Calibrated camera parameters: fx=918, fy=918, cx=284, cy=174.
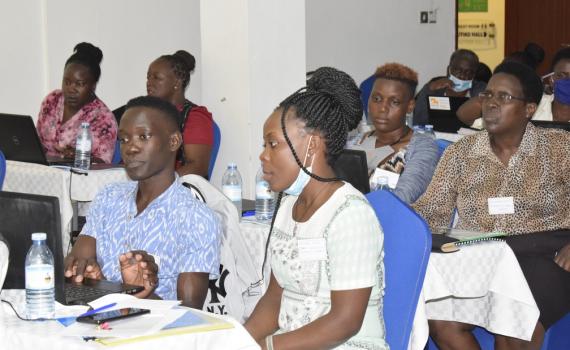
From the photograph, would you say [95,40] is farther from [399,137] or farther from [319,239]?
[319,239]

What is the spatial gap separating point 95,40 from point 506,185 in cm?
505

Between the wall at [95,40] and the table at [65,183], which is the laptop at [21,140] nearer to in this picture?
the table at [65,183]

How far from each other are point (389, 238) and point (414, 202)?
4.52 feet

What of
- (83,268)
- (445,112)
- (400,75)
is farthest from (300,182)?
(445,112)

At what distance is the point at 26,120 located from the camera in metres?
5.46

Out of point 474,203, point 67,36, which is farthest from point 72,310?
point 67,36

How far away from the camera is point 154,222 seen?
129 inches

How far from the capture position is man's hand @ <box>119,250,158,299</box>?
3.02m

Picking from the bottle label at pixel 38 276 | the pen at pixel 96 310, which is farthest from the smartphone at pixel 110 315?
the bottle label at pixel 38 276

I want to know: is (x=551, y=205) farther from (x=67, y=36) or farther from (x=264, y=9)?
(x=67, y=36)

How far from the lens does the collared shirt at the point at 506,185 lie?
3.91 metres

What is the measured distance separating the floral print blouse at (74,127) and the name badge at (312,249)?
3473mm

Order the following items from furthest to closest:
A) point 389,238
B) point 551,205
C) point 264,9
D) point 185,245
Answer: point 264,9
point 551,205
point 185,245
point 389,238

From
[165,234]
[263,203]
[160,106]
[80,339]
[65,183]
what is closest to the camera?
[80,339]
